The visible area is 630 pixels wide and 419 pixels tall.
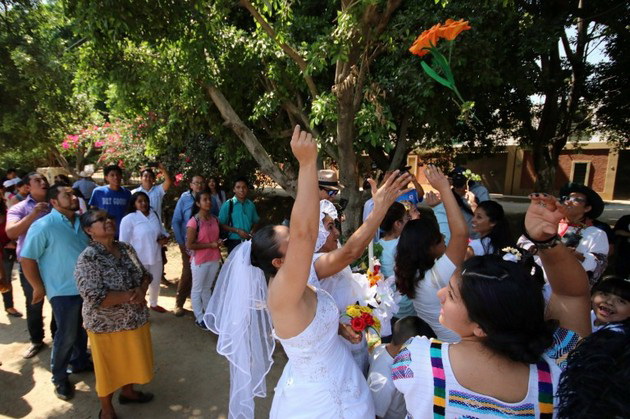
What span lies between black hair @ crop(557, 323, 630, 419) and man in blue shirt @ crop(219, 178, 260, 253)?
4638 millimetres

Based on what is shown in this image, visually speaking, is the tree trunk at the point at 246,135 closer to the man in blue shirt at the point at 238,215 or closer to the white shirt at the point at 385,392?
the man in blue shirt at the point at 238,215

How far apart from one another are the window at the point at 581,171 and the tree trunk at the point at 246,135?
21.6 m

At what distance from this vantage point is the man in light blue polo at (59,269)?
11.0 ft

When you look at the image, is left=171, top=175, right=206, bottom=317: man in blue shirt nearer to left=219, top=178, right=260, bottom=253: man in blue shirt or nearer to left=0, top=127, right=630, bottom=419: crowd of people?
left=219, top=178, right=260, bottom=253: man in blue shirt

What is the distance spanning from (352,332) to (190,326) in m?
3.65

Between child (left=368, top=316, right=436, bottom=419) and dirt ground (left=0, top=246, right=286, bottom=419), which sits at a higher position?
child (left=368, top=316, right=436, bottom=419)

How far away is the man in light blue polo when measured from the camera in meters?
3.36

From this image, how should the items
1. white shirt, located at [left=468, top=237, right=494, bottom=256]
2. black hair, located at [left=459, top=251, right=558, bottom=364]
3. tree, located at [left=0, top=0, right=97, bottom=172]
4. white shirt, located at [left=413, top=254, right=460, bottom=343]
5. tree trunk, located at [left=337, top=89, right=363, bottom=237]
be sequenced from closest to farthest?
black hair, located at [left=459, top=251, right=558, bottom=364], white shirt, located at [left=413, top=254, right=460, bottom=343], white shirt, located at [left=468, top=237, right=494, bottom=256], tree trunk, located at [left=337, top=89, right=363, bottom=237], tree, located at [left=0, top=0, right=97, bottom=172]

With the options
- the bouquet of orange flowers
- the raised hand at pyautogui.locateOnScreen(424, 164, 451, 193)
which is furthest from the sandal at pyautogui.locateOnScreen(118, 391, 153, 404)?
the raised hand at pyautogui.locateOnScreen(424, 164, 451, 193)

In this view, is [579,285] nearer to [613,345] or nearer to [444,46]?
[613,345]

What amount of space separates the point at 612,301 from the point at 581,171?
23912mm

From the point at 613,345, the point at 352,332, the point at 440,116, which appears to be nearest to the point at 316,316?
the point at 352,332

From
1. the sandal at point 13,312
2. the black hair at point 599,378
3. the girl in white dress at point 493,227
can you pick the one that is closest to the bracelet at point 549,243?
the black hair at point 599,378

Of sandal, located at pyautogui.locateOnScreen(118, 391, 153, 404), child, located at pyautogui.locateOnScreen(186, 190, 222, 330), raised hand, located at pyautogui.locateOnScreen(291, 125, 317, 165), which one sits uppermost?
raised hand, located at pyautogui.locateOnScreen(291, 125, 317, 165)
